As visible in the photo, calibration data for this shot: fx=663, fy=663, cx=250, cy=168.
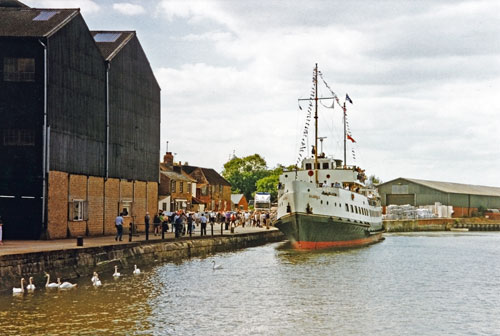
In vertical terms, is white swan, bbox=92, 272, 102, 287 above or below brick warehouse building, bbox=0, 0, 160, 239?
below

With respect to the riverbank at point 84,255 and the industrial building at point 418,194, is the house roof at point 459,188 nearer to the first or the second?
the industrial building at point 418,194

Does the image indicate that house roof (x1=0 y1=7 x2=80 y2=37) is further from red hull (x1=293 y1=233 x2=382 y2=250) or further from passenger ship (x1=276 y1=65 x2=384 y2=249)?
red hull (x1=293 y1=233 x2=382 y2=250)

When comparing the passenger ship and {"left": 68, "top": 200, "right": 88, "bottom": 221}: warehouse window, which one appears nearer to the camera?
{"left": 68, "top": 200, "right": 88, "bottom": 221}: warehouse window

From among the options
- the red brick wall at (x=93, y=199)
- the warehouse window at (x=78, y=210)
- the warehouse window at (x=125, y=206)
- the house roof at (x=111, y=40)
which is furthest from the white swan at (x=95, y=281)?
the house roof at (x=111, y=40)

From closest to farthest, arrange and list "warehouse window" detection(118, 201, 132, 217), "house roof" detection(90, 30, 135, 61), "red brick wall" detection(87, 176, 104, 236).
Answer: "red brick wall" detection(87, 176, 104, 236) < "house roof" detection(90, 30, 135, 61) < "warehouse window" detection(118, 201, 132, 217)

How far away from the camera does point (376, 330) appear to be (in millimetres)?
20750

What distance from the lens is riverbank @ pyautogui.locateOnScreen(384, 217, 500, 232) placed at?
96188 mm

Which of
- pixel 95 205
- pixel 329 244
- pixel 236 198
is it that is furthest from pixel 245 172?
pixel 95 205

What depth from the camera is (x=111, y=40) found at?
4556 centimetres

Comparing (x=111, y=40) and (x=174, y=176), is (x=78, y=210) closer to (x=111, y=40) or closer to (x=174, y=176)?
(x=111, y=40)

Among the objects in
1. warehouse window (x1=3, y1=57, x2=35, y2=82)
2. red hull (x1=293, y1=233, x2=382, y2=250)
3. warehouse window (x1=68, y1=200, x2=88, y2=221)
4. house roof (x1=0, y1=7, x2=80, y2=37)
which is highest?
house roof (x1=0, y1=7, x2=80, y2=37)

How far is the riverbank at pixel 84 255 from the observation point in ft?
82.0

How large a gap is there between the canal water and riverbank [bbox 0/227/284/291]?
658mm

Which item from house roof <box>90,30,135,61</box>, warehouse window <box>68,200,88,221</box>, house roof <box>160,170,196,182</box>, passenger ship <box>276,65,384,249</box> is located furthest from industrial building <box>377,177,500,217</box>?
warehouse window <box>68,200,88,221</box>
